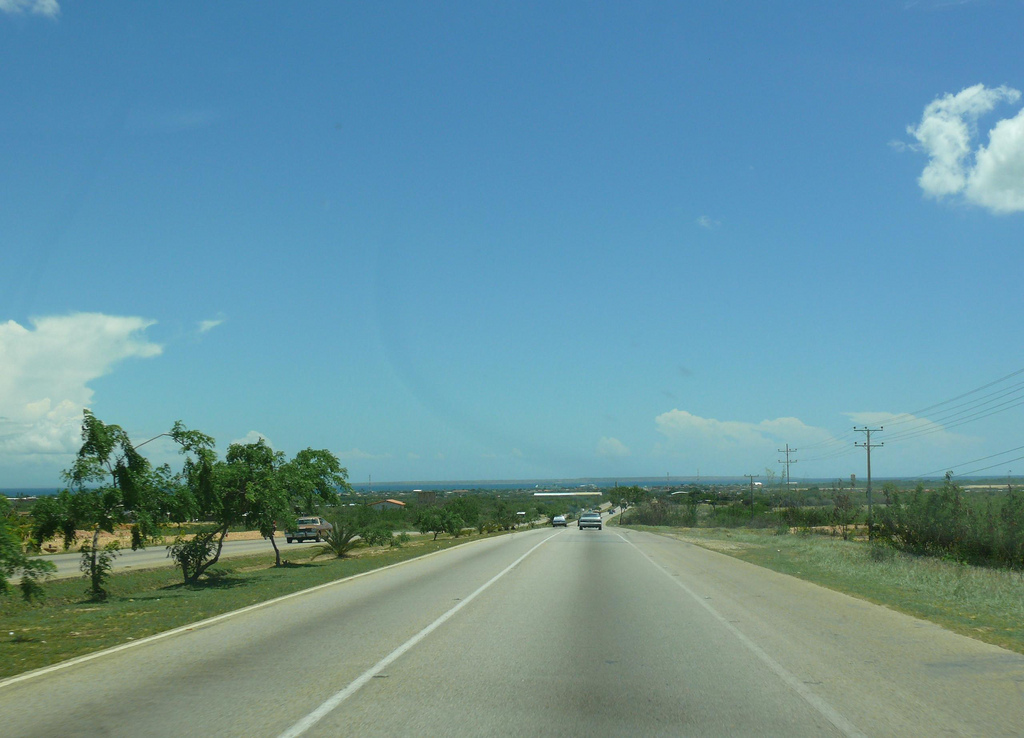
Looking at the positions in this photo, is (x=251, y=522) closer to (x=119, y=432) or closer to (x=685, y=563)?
(x=119, y=432)

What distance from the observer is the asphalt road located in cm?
711

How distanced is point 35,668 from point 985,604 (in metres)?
16.1

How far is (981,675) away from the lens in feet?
30.3

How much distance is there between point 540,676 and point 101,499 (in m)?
14.3

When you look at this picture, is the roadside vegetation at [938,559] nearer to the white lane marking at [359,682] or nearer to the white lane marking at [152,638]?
the white lane marking at [359,682]

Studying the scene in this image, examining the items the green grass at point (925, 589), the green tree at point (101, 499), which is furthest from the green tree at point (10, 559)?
the green grass at point (925, 589)

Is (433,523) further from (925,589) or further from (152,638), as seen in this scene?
(152,638)

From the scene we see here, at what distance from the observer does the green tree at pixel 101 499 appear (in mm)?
19031

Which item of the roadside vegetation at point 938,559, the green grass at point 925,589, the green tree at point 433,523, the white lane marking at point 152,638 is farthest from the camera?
the green tree at point 433,523

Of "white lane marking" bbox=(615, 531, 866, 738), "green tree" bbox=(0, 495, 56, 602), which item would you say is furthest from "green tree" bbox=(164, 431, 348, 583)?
"white lane marking" bbox=(615, 531, 866, 738)

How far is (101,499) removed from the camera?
1948 centimetres

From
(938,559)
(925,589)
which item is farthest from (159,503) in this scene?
(938,559)

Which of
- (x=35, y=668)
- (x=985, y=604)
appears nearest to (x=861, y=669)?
(x=985, y=604)

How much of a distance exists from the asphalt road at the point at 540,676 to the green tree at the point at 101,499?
19.9 feet
